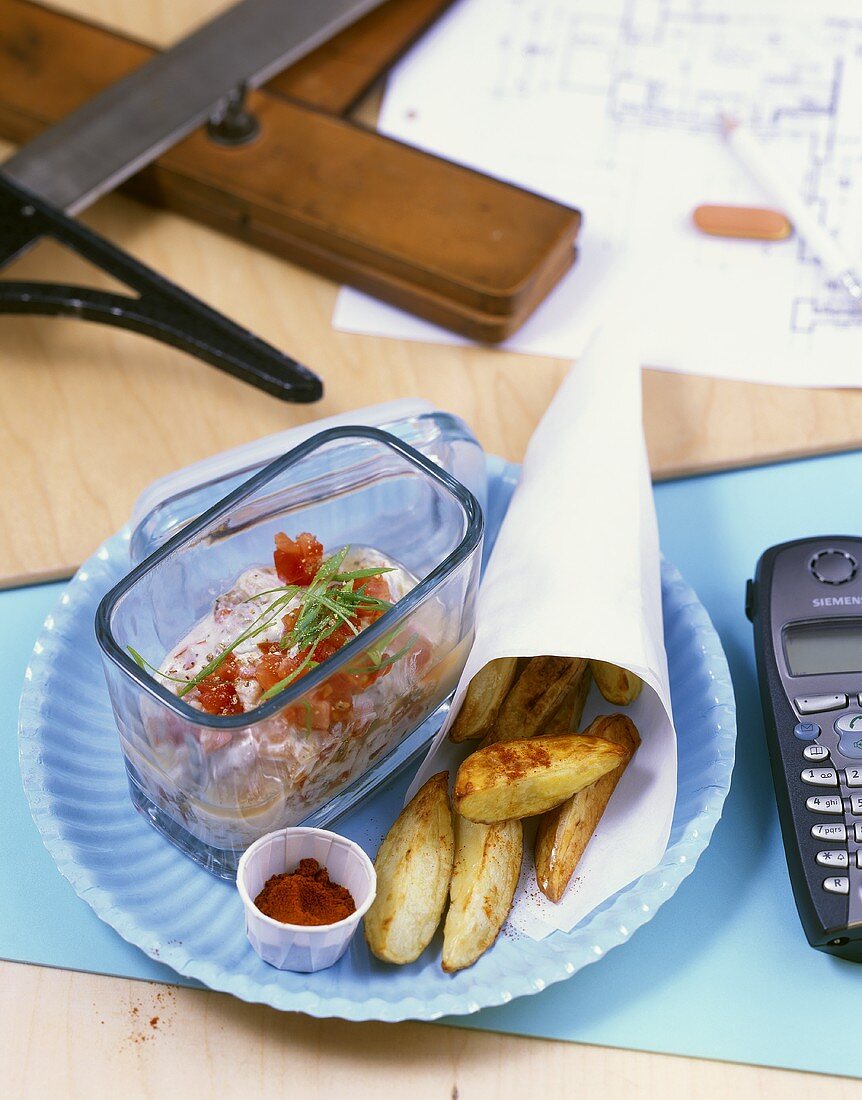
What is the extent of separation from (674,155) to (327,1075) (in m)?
1.23

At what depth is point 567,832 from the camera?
0.98 meters

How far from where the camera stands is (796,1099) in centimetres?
92

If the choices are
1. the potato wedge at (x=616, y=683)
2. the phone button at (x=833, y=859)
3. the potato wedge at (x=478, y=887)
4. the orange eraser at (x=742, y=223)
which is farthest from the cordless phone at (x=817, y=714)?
the orange eraser at (x=742, y=223)

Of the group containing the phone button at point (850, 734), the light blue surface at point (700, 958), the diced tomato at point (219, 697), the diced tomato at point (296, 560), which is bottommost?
the light blue surface at point (700, 958)

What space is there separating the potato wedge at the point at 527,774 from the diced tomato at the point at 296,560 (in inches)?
8.6

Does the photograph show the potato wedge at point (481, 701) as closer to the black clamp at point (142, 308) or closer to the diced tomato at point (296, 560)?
the diced tomato at point (296, 560)

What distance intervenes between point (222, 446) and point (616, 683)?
52 cm

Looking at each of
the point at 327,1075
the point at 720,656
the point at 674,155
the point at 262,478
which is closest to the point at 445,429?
the point at 262,478

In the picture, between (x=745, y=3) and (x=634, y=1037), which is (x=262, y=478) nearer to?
(x=634, y=1037)

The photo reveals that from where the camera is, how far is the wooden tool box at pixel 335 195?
1429 mm

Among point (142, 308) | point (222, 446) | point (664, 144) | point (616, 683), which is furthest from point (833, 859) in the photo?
point (664, 144)

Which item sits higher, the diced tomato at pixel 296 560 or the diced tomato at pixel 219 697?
the diced tomato at pixel 296 560

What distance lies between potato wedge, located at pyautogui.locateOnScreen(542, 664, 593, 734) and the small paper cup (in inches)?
8.5

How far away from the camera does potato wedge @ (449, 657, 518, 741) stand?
3.39 feet
